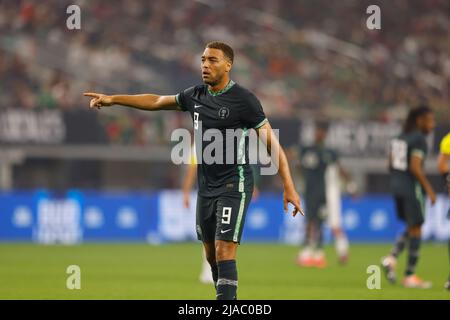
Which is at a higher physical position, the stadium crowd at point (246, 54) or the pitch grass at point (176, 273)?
the stadium crowd at point (246, 54)

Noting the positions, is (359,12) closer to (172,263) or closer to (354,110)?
(354,110)

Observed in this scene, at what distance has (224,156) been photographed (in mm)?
9539

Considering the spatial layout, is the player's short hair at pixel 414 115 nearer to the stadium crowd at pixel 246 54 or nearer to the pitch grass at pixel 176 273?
the pitch grass at pixel 176 273

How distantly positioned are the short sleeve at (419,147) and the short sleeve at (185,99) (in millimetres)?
5631

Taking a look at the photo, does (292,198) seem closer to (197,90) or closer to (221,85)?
(221,85)

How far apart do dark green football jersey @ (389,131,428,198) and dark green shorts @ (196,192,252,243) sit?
5.54 m

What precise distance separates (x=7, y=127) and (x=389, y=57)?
36.5ft

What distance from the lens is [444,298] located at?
481 inches

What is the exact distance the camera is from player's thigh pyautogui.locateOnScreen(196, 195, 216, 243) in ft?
31.7

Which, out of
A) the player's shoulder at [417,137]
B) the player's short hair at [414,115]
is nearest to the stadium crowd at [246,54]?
the player's short hair at [414,115]

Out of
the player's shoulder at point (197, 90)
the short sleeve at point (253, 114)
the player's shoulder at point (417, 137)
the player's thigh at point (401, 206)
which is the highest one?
the player's shoulder at point (197, 90)

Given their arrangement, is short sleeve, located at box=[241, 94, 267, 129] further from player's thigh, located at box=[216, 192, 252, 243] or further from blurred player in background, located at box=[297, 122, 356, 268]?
blurred player in background, located at box=[297, 122, 356, 268]

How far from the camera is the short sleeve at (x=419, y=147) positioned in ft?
47.7
